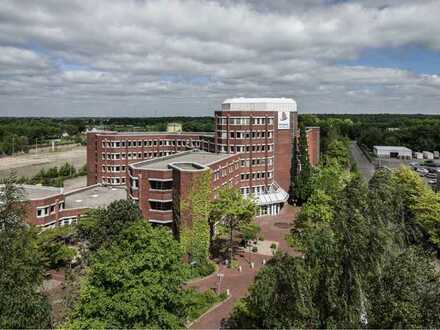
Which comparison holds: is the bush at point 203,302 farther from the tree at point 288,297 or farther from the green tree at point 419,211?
the green tree at point 419,211

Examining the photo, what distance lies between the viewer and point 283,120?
77.3 m

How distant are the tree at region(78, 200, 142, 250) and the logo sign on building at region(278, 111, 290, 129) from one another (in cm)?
4170

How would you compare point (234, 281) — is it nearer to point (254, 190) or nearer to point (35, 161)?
point (254, 190)

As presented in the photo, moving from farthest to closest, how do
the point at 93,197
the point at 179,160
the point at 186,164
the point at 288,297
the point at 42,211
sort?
the point at 93,197
the point at 179,160
the point at 186,164
the point at 42,211
the point at 288,297

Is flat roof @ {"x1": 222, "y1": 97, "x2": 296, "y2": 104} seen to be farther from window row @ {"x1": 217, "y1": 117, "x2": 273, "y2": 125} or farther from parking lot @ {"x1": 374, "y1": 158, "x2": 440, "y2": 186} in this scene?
parking lot @ {"x1": 374, "y1": 158, "x2": 440, "y2": 186}

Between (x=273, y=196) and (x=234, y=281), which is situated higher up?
(x=273, y=196)

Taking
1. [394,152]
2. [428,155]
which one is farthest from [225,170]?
[428,155]

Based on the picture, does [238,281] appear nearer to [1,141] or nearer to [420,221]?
[420,221]

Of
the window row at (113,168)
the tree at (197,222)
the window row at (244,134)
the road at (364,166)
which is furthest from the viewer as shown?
the road at (364,166)

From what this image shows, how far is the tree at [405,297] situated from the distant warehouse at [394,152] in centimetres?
15736

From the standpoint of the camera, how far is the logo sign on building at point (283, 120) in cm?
7681

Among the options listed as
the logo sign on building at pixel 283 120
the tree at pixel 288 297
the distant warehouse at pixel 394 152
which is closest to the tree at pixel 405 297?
the tree at pixel 288 297

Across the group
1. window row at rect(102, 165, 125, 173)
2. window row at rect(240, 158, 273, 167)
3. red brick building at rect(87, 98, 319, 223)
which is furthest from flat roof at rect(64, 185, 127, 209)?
window row at rect(240, 158, 273, 167)

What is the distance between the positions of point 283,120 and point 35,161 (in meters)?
128
